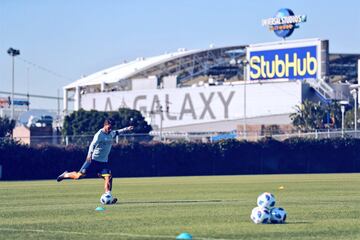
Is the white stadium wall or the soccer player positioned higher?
the white stadium wall

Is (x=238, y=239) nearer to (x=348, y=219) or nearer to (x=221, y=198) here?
(x=348, y=219)

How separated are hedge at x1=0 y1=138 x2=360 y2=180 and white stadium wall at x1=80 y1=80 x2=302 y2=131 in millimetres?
55700

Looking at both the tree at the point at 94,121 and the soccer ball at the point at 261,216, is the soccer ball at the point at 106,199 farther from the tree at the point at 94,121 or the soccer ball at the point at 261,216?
the tree at the point at 94,121

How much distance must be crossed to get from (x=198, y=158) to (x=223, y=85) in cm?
7006

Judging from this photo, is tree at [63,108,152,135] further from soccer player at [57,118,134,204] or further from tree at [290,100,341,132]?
soccer player at [57,118,134,204]

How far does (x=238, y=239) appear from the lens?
15516 mm

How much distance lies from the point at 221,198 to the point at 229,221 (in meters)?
9.01

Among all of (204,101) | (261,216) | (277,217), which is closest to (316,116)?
(204,101)

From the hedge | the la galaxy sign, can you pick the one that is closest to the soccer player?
the hedge

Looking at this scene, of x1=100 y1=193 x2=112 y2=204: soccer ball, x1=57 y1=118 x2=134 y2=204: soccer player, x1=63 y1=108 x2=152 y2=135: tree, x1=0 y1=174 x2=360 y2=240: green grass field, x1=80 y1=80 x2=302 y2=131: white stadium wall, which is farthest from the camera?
x1=80 y1=80 x2=302 y2=131: white stadium wall

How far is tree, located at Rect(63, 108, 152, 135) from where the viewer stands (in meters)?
124

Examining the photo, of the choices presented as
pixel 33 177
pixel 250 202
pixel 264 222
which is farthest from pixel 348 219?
pixel 33 177

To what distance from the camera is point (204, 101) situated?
140000 millimetres

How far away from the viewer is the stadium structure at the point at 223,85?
12862 cm
